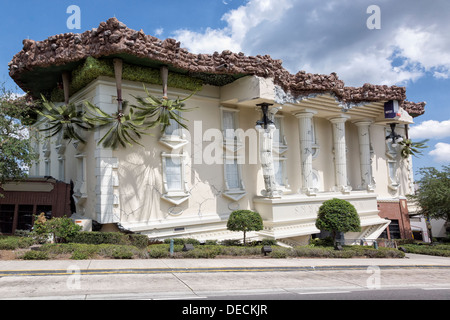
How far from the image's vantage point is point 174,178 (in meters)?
18.9

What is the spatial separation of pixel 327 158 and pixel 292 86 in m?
8.37

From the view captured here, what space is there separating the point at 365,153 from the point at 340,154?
4.15m

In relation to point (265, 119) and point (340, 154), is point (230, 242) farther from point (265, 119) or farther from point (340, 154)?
point (340, 154)

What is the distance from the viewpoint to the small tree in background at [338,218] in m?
17.9

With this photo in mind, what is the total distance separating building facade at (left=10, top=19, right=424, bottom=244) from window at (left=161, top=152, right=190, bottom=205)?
0.19 ft

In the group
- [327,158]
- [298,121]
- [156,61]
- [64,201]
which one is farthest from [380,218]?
[64,201]

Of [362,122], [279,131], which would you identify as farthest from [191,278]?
[362,122]

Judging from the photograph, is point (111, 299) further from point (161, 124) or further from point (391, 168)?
point (391, 168)

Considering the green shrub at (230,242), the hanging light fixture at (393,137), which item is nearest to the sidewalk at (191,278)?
the green shrub at (230,242)

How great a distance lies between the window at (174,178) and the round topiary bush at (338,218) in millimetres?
7640

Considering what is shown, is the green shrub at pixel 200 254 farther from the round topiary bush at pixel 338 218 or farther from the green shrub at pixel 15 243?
the round topiary bush at pixel 338 218

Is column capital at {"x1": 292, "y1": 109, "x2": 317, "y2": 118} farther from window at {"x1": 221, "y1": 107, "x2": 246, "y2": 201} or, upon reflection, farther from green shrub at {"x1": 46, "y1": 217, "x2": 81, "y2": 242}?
green shrub at {"x1": 46, "y1": 217, "x2": 81, "y2": 242}

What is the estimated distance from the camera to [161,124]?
60.7ft

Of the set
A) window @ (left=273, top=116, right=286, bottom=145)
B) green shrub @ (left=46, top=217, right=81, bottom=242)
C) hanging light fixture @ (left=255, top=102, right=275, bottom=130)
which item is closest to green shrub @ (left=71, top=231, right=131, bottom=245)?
green shrub @ (left=46, top=217, right=81, bottom=242)
